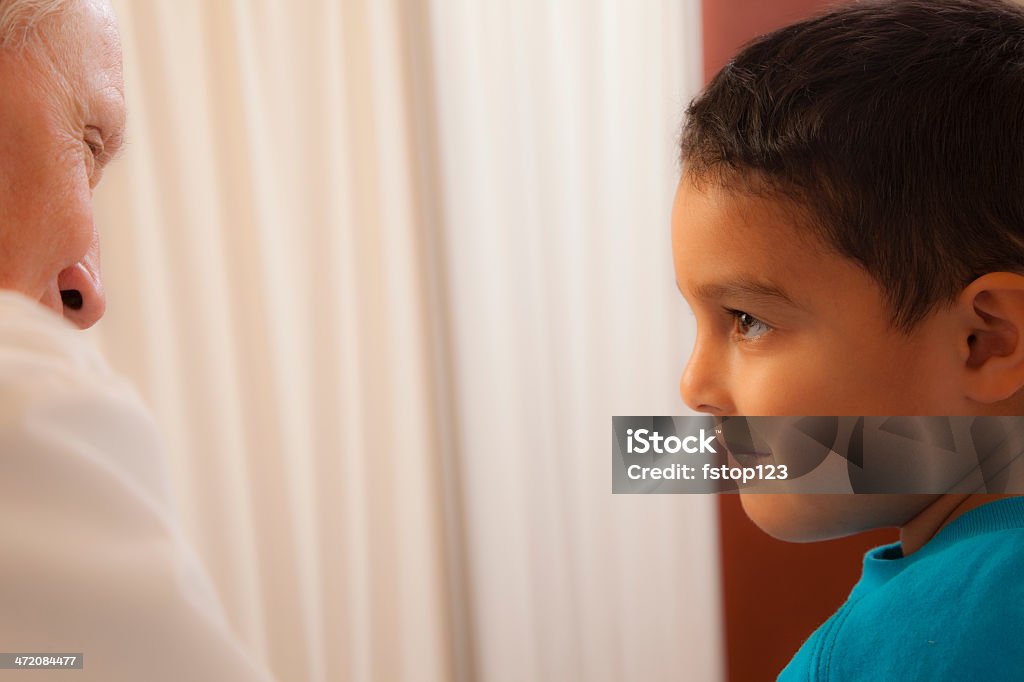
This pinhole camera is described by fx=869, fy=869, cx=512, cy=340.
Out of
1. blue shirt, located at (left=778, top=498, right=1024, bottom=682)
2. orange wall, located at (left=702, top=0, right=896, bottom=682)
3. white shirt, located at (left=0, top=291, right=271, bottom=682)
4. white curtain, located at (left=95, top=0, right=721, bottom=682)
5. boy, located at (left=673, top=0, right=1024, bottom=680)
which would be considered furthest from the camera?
orange wall, located at (left=702, top=0, right=896, bottom=682)

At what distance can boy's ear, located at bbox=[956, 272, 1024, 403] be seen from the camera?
0.64m

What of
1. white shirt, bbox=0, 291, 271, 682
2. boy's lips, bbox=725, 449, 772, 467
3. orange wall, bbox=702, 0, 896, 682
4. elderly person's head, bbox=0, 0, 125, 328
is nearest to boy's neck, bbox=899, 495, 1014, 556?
boy's lips, bbox=725, 449, 772, 467

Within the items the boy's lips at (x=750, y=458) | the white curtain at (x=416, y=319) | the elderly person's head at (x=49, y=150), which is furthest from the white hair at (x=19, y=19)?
the white curtain at (x=416, y=319)

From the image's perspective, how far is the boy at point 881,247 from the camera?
2.14 feet

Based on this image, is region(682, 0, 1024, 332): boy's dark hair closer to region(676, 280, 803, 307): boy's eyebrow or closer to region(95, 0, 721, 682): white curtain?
region(676, 280, 803, 307): boy's eyebrow

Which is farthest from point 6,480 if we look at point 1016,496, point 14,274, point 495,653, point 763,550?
point 763,550

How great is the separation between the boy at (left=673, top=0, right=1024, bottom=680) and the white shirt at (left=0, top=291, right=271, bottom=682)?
45 cm

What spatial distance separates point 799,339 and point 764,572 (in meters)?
1.32

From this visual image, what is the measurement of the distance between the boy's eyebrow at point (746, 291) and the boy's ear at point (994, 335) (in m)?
0.13

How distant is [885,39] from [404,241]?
1.17 metres

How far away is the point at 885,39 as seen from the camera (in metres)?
0.70

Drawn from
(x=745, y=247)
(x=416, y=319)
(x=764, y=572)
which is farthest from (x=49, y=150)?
(x=764, y=572)

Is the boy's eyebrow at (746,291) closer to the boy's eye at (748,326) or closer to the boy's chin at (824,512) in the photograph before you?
the boy's eye at (748,326)

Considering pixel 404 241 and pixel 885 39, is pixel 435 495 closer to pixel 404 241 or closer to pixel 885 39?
pixel 404 241
